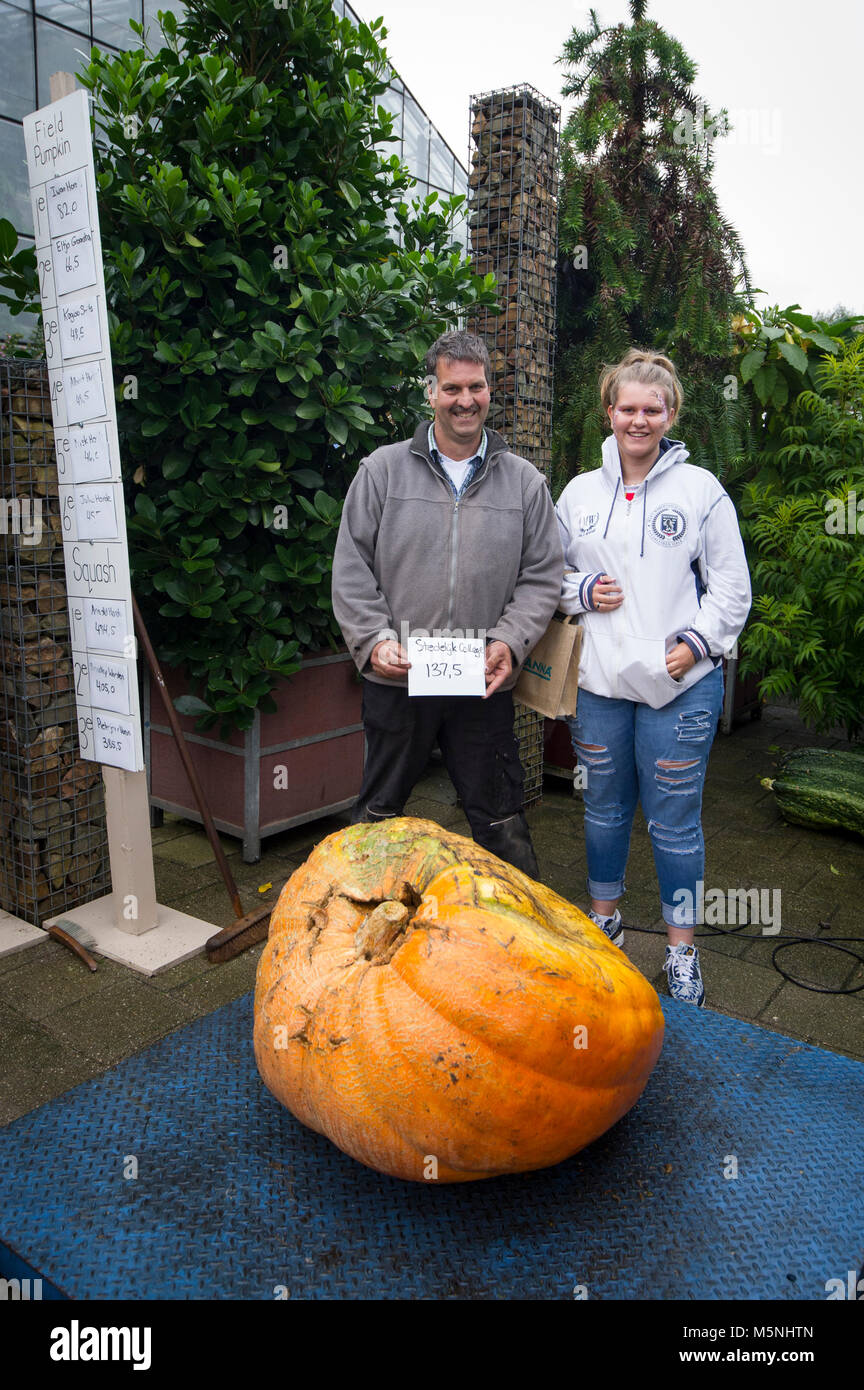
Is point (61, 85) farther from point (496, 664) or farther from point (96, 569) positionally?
point (496, 664)

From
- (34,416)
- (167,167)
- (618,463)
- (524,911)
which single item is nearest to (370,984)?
(524,911)

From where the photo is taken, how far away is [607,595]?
2.88m

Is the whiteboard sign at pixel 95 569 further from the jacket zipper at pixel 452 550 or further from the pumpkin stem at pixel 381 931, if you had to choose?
the pumpkin stem at pixel 381 931

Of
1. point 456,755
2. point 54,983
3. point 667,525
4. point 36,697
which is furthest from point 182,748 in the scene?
point 667,525

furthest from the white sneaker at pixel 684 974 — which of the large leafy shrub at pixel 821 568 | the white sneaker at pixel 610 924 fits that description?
the large leafy shrub at pixel 821 568

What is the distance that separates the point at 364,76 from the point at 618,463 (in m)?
2.42

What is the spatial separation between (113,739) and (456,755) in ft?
4.26

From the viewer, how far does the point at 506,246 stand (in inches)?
182

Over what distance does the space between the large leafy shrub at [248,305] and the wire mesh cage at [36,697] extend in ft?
1.37

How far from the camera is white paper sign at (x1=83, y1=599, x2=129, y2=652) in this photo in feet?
10.8

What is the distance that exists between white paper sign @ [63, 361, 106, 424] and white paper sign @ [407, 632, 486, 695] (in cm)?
138

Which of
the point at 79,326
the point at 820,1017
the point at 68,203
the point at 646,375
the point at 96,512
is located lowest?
the point at 820,1017

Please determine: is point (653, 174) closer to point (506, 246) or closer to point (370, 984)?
point (506, 246)

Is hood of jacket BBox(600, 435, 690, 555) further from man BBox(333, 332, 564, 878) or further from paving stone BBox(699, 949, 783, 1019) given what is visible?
paving stone BBox(699, 949, 783, 1019)
